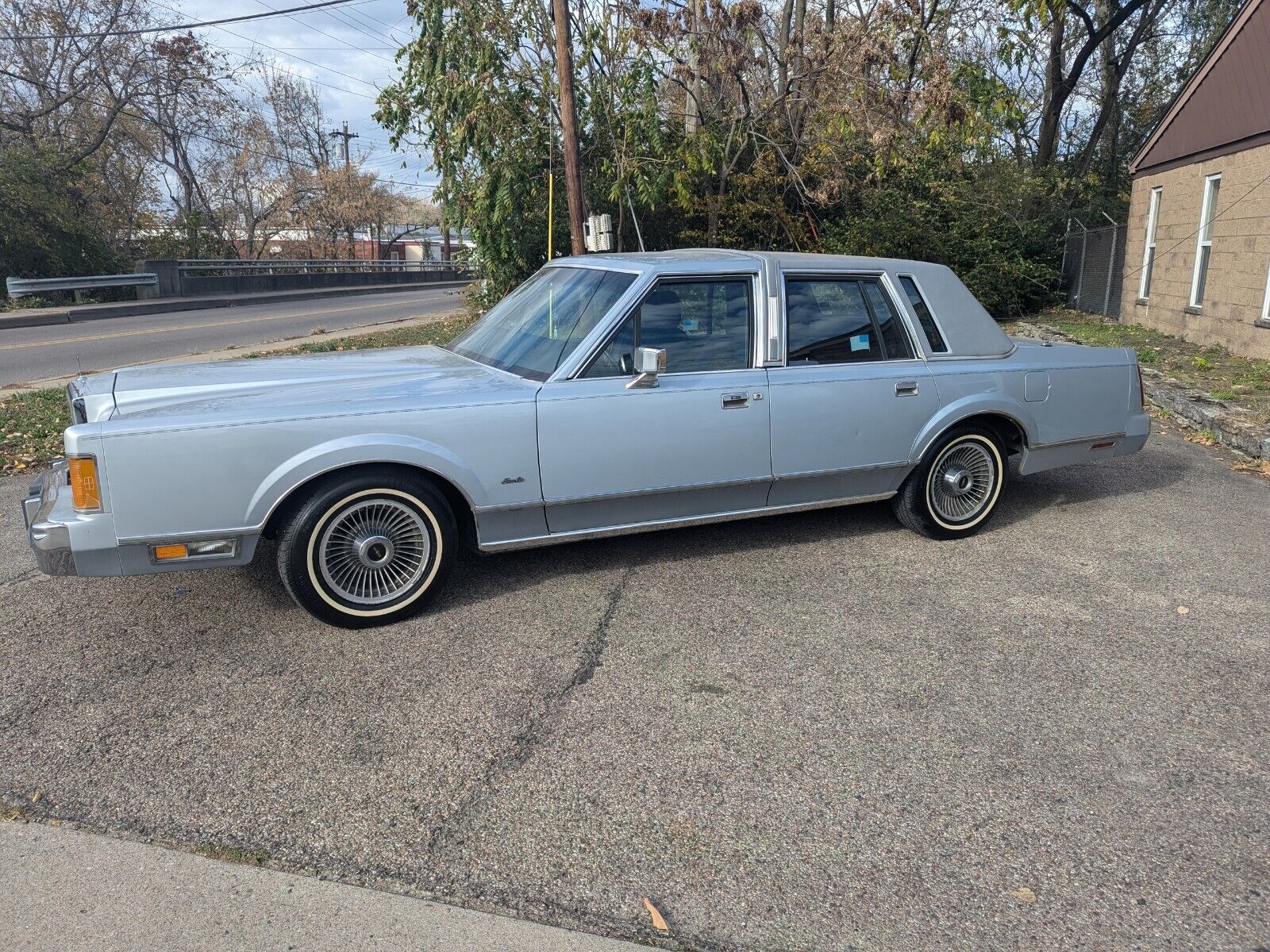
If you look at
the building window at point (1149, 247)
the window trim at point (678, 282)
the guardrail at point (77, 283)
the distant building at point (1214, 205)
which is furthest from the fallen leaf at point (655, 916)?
the guardrail at point (77, 283)

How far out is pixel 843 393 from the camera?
5.07 m

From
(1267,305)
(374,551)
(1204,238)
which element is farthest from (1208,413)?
(374,551)

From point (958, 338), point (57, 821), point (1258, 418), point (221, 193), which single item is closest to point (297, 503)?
point (57, 821)

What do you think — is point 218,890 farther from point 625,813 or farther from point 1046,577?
point 1046,577

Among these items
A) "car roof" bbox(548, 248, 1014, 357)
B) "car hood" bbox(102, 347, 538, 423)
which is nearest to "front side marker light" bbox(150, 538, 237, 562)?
"car hood" bbox(102, 347, 538, 423)

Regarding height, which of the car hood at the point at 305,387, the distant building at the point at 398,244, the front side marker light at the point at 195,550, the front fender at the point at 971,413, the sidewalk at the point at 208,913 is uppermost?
the distant building at the point at 398,244

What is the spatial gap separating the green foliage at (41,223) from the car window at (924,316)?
26.6 meters

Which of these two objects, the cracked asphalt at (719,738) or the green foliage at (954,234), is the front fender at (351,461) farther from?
the green foliage at (954,234)

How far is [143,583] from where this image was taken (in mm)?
4777

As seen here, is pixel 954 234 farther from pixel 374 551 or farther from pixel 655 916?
pixel 655 916

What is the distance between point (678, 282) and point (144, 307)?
23.7 m

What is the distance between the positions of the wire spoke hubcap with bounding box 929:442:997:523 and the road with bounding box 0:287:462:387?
11.2 metres

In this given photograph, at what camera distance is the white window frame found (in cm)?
1169

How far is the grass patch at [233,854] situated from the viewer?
2.72 m
